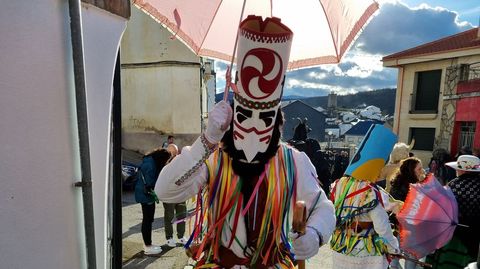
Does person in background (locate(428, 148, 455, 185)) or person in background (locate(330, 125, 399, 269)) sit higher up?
person in background (locate(330, 125, 399, 269))

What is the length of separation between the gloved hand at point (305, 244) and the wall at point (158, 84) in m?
12.7

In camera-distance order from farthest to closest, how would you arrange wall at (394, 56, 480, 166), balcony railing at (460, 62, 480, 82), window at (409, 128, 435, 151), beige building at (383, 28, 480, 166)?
window at (409, 128, 435, 151), wall at (394, 56, 480, 166), beige building at (383, 28, 480, 166), balcony railing at (460, 62, 480, 82)

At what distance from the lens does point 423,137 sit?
16453mm

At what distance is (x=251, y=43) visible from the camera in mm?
1581

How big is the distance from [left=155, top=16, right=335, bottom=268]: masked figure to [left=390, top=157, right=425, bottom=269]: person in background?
2686 millimetres

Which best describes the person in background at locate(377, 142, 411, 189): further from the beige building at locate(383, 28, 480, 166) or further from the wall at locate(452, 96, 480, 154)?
the beige building at locate(383, 28, 480, 166)

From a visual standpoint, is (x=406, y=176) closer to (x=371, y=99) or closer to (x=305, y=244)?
(x=305, y=244)

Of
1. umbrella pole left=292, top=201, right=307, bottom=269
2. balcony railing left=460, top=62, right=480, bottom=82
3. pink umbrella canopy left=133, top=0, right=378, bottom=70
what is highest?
balcony railing left=460, top=62, right=480, bottom=82

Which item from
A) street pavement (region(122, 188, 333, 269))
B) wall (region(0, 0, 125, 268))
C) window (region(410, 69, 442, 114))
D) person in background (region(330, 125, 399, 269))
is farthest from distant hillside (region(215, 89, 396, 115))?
wall (region(0, 0, 125, 268))

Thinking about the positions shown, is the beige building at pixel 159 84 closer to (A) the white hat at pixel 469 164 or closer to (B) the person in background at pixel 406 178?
(B) the person in background at pixel 406 178

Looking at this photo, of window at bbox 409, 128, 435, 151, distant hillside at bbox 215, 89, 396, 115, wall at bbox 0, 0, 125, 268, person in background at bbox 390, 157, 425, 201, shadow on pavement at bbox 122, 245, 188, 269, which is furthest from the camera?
distant hillside at bbox 215, 89, 396, 115

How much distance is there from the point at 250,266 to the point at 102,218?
0.87 meters

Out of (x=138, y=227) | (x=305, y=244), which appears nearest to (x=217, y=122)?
(x=305, y=244)

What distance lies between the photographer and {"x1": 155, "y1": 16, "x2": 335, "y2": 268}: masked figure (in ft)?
5.14
